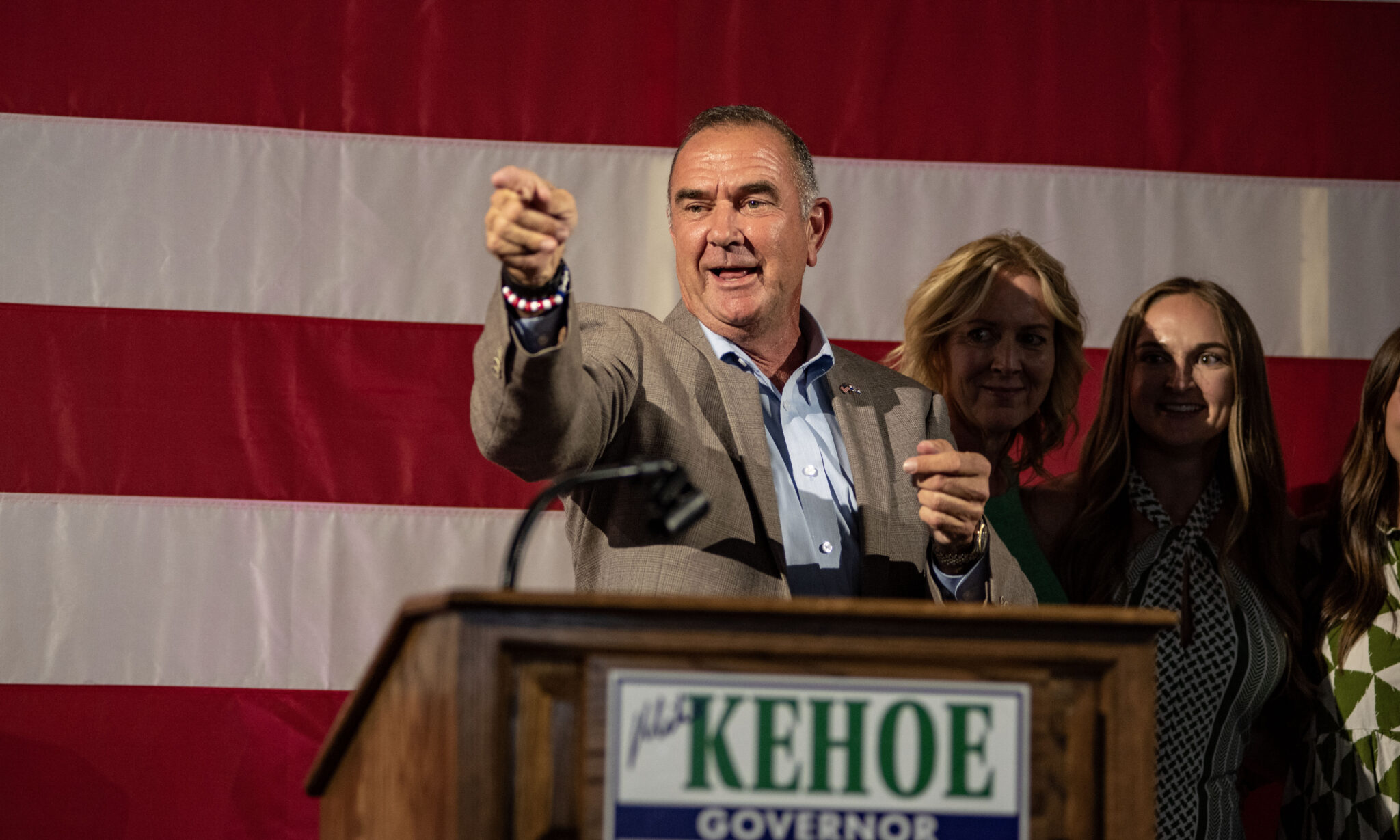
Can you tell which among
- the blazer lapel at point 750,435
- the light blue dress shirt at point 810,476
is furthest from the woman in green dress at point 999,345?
the blazer lapel at point 750,435

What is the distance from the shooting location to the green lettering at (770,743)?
0.94m

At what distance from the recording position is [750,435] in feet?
5.22

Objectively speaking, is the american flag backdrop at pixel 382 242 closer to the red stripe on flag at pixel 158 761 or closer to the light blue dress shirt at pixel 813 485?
the red stripe on flag at pixel 158 761

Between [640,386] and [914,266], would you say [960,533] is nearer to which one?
[640,386]

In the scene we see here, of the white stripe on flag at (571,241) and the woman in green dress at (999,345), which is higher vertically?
the white stripe on flag at (571,241)

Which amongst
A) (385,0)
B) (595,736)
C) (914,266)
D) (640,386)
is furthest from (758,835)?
(385,0)

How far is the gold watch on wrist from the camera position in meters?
1.46

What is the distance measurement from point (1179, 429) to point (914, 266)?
65cm

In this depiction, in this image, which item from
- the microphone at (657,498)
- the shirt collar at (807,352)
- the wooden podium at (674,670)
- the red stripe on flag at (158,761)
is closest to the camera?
the wooden podium at (674,670)

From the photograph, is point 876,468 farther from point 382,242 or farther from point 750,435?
point 382,242

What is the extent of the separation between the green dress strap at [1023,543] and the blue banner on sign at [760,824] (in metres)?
1.18

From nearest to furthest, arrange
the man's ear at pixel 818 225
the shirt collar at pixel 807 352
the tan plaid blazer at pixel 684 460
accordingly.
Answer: the tan plaid blazer at pixel 684 460
the shirt collar at pixel 807 352
the man's ear at pixel 818 225

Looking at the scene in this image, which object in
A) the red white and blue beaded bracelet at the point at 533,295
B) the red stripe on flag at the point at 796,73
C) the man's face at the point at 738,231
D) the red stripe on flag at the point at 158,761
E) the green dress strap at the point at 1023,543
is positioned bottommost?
the red stripe on flag at the point at 158,761

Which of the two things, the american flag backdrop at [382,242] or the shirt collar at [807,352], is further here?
the american flag backdrop at [382,242]
